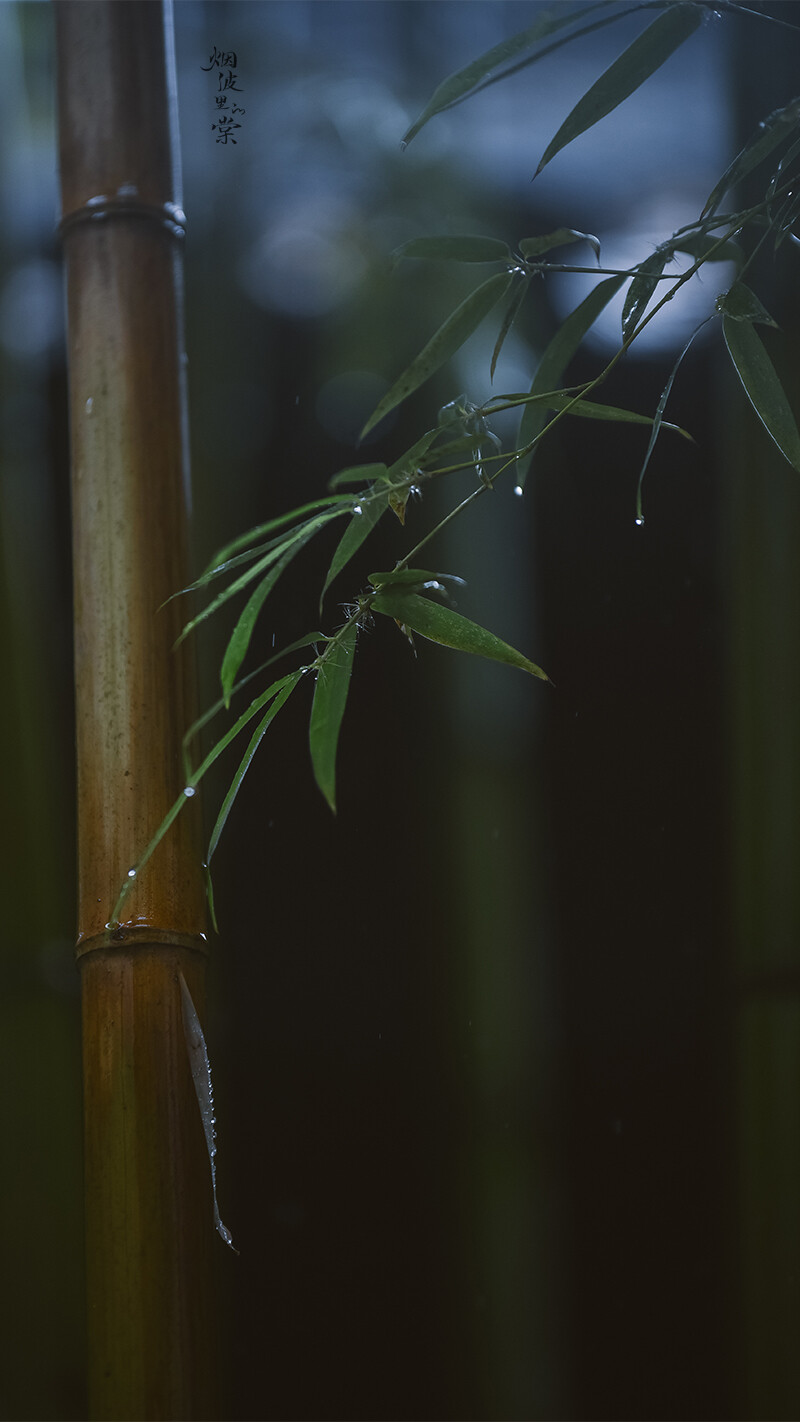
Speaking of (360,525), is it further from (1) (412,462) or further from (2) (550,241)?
(2) (550,241)

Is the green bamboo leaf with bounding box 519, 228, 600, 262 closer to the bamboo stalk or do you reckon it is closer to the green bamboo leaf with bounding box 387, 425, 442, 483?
the green bamboo leaf with bounding box 387, 425, 442, 483

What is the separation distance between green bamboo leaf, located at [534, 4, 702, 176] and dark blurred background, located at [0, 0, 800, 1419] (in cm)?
63

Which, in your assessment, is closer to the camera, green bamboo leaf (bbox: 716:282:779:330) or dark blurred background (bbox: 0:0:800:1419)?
green bamboo leaf (bbox: 716:282:779:330)

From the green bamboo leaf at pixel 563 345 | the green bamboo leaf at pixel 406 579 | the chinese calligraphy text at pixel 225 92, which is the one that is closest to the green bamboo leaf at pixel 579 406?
the green bamboo leaf at pixel 563 345

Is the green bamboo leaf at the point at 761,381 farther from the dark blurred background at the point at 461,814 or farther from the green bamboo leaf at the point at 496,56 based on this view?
the dark blurred background at the point at 461,814

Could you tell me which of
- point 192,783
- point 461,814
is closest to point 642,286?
point 192,783

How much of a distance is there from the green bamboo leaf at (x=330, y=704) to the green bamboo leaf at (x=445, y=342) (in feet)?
0.49

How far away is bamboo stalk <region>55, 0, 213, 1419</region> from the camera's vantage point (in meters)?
0.88

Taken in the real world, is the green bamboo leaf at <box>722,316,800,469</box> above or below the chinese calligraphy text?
below

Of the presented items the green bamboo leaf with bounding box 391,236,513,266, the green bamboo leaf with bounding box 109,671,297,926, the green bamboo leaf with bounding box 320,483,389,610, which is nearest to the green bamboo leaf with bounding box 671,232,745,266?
the green bamboo leaf with bounding box 391,236,513,266

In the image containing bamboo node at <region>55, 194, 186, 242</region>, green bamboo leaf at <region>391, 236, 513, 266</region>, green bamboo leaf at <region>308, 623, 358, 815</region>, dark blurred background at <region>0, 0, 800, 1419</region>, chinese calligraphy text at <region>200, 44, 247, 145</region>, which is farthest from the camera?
chinese calligraphy text at <region>200, 44, 247, 145</region>

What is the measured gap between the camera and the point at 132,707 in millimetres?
946

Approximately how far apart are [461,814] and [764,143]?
0.80m

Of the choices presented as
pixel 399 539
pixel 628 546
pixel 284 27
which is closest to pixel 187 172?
pixel 284 27
